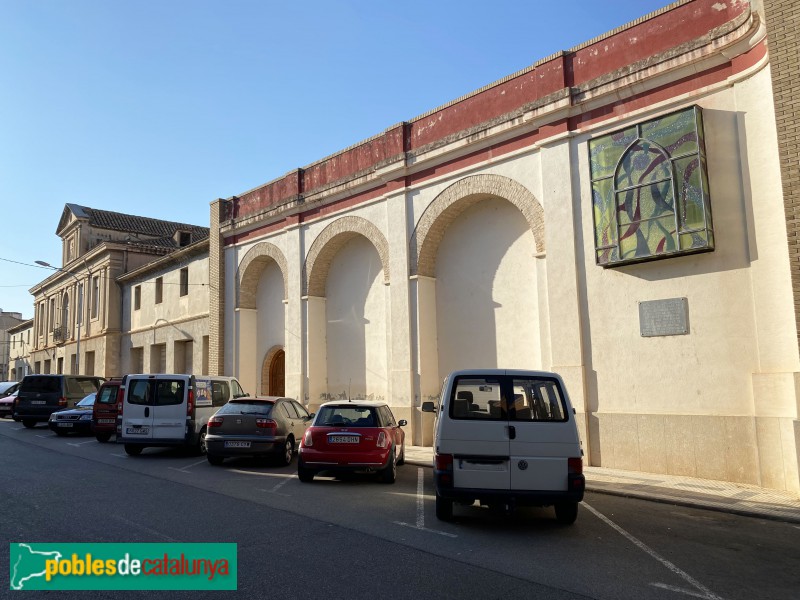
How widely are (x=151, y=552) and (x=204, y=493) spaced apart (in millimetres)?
3379

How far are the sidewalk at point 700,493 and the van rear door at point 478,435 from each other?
3393 mm

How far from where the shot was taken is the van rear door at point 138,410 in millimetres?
13852

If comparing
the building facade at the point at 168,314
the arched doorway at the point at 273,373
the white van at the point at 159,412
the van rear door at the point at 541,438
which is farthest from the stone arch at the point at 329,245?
the van rear door at the point at 541,438

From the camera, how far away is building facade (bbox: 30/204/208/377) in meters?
35.1

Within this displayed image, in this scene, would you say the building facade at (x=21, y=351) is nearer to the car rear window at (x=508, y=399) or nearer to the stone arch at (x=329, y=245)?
the stone arch at (x=329, y=245)

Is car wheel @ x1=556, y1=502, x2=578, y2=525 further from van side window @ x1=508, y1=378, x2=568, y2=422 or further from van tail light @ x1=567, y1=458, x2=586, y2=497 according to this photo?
van side window @ x1=508, y1=378, x2=568, y2=422

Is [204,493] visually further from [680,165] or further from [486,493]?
[680,165]

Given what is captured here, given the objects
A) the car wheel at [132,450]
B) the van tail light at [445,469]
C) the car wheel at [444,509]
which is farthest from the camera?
the car wheel at [132,450]

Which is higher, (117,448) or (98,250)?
(98,250)

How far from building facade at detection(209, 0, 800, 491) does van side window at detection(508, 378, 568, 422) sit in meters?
4.33

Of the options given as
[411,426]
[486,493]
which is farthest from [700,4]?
[411,426]

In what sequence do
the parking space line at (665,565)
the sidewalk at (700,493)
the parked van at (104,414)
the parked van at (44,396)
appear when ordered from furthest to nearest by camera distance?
1. the parked van at (44,396)
2. the parked van at (104,414)
3. the sidewalk at (700,493)
4. the parking space line at (665,565)

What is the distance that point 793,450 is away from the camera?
928cm

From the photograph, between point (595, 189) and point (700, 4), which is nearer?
point (700, 4)
